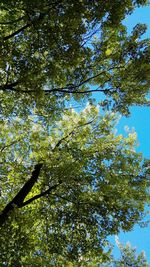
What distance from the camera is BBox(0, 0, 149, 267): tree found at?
33.9 feet

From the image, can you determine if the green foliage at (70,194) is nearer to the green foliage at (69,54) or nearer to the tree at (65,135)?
the tree at (65,135)

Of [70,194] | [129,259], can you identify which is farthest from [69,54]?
[129,259]

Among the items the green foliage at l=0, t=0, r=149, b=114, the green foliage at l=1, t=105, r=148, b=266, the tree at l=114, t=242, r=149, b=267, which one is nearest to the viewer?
the green foliage at l=0, t=0, r=149, b=114

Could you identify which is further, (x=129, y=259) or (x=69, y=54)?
(x=129, y=259)

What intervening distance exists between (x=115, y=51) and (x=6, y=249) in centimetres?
764

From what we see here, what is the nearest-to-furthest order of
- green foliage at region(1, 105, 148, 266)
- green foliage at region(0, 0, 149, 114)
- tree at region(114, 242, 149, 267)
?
green foliage at region(0, 0, 149, 114)
green foliage at region(1, 105, 148, 266)
tree at region(114, 242, 149, 267)

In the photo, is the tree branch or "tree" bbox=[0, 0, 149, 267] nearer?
"tree" bbox=[0, 0, 149, 267]

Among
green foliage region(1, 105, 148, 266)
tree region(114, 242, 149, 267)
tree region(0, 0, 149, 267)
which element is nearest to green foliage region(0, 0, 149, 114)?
tree region(0, 0, 149, 267)

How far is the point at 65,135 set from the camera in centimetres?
1681

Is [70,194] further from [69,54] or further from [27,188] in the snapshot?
[69,54]

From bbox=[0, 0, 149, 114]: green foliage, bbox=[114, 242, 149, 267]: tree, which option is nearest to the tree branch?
bbox=[0, 0, 149, 114]: green foliage

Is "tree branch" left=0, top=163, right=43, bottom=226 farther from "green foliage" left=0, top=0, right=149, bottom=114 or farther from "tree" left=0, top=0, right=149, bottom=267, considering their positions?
"green foliage" left=0, top=0, right=149, bottom=114

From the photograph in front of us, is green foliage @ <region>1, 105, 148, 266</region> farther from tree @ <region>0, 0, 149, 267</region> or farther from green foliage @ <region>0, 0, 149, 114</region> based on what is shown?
green foliage @ <region>0, 0, 149, 114</region>

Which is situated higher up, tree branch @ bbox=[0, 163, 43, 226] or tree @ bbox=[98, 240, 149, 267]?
tree @ bbox=[98, 240, 149, 267]
